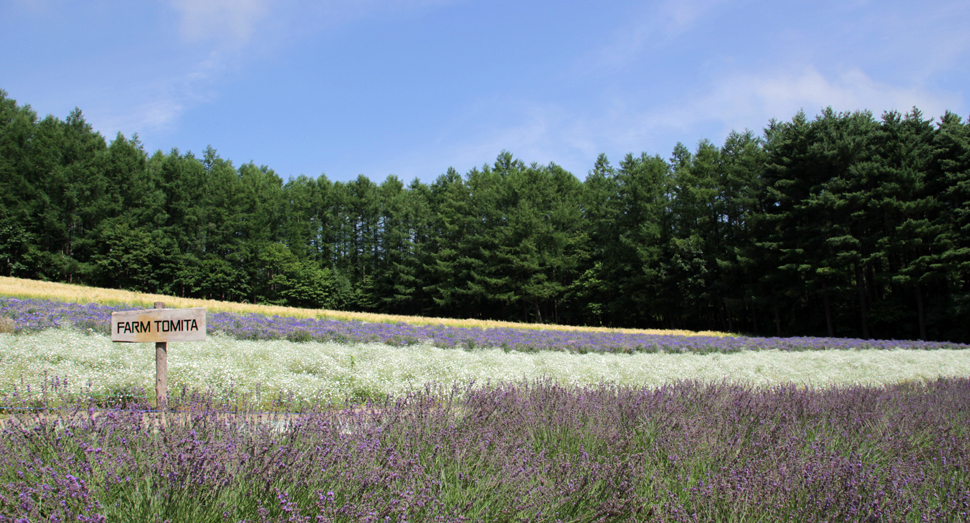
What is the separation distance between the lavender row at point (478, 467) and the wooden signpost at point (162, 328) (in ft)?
3.30

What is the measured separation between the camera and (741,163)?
35.2 metres

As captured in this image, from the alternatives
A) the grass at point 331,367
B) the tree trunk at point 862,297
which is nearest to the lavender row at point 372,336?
the grass at point 331,367

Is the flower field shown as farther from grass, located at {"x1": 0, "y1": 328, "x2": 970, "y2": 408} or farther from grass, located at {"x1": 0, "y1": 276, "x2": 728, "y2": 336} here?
grass, located at {"x1": 0, "y1": 276, "x2": 728, "y2": 336}

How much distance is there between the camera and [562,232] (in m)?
44.4

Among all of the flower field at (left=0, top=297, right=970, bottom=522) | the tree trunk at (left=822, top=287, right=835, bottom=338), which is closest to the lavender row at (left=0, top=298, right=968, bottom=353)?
the flower field at (left=0, top=297, right=970, bottom=522)

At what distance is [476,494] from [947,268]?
32.0 metres

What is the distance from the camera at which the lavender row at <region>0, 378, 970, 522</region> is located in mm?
2520

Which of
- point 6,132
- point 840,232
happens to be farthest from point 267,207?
point 840,232

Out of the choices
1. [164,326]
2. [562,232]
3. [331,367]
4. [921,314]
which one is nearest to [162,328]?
[164,326]

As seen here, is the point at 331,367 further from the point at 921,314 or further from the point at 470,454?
the point at 921,314

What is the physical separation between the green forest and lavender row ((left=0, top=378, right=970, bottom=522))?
93.4 feet

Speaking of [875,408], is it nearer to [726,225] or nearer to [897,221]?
[897,221]

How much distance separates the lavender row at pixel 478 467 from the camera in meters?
2.52

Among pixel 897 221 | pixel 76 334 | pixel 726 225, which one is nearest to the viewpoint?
pixel 76 334
